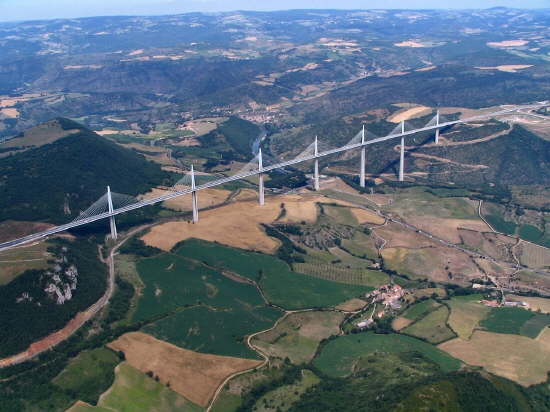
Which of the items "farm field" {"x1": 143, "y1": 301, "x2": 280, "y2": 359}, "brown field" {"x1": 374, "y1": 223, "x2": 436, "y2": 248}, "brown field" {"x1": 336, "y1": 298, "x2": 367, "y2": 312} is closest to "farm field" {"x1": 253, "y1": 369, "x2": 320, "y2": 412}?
"farm field" {"x1": 143, "y1": 301, "x2": 280, "y2": 359}

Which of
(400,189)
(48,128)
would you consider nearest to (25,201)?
(48,128)

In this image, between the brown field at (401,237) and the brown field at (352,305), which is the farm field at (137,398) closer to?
the brown field at (352,305)

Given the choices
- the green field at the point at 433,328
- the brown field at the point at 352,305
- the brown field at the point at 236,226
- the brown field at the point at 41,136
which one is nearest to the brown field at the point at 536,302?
the green field at the point at 433,328

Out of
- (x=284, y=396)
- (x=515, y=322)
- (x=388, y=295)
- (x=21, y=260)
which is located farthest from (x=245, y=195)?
(x=284, y=396)

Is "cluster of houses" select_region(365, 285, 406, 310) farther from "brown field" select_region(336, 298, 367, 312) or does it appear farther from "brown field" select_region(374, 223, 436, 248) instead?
"brown field" select_region(374, 223, 436, 248)

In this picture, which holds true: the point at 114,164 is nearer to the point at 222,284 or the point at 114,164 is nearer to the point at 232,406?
the point at 222,284

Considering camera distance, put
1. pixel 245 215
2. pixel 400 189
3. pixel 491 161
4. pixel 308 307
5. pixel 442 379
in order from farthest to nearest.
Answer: pixel 491 161 < pixel 400 189 < pixel 245 215 < pixel 308 307 < pixel 442 379
